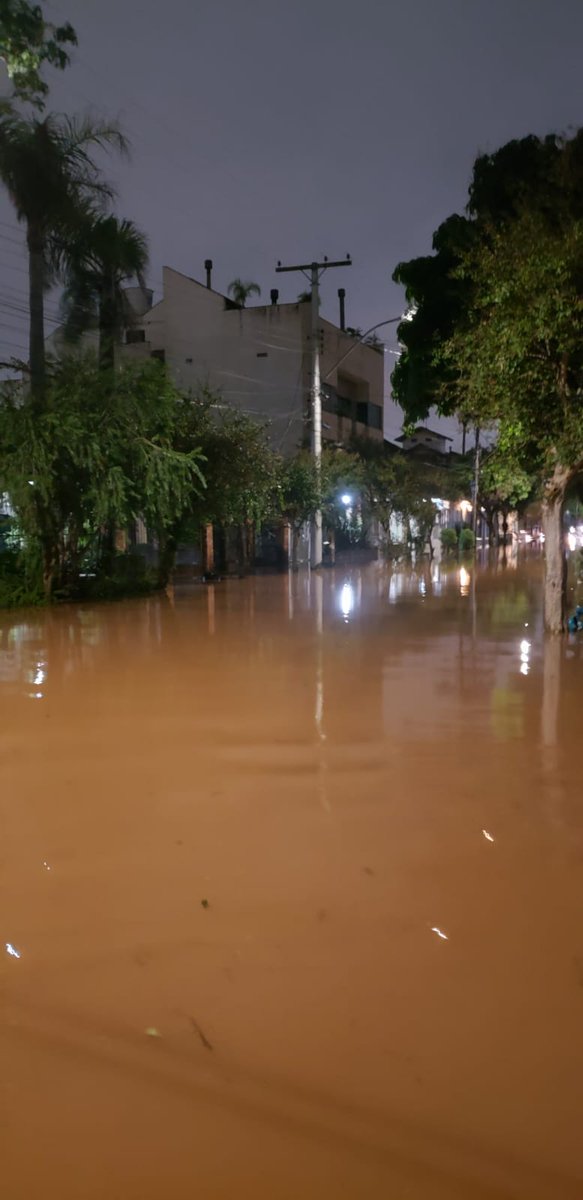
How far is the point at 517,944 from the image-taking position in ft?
14.4

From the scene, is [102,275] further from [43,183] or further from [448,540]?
[448,540]

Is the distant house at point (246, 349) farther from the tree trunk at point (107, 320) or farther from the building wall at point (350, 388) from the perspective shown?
the tree trunk at point (107, 320)

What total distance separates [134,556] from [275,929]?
69.4ft

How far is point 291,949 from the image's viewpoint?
14.2 ft

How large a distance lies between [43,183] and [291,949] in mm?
21724

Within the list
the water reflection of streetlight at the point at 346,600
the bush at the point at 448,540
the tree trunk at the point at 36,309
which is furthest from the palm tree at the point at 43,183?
the bush at the point at 448,540

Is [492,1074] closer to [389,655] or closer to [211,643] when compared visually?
[389,655]

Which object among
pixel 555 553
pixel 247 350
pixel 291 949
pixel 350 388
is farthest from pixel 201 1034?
pixel 350 388

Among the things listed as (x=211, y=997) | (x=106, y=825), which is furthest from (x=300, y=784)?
(x=211, y=997)

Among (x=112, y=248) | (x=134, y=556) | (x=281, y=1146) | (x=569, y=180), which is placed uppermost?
(x=112, y=248)

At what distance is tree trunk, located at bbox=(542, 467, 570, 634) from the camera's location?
14719 millimetres

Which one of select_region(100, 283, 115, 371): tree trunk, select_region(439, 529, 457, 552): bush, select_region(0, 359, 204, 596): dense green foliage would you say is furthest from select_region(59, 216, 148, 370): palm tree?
select_region(439, 529, 457, 552): bush

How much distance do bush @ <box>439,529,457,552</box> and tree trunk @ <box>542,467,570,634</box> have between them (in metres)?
40.0

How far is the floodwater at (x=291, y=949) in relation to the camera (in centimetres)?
299
